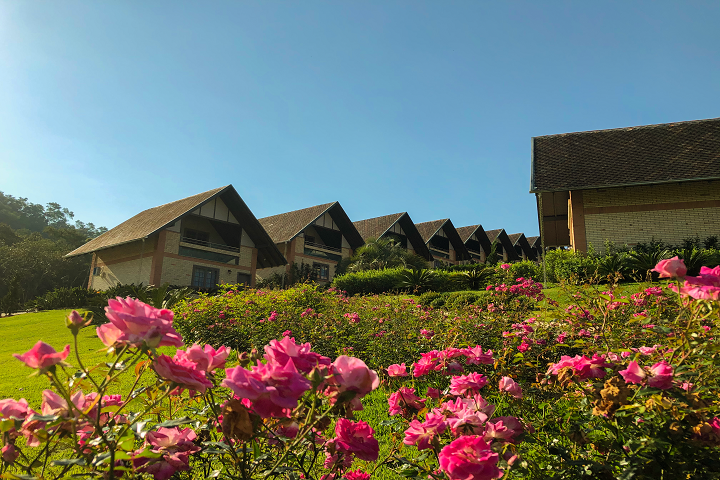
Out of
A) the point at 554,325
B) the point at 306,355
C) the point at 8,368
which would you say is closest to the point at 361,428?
the point at 306,355

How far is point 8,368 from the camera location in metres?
7.53

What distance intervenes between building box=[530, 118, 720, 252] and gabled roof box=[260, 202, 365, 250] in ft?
46.1

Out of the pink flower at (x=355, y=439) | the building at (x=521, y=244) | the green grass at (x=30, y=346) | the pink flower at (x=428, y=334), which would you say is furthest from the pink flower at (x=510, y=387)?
the building at (x=521, y=244)

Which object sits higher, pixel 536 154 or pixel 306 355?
pixel 536 154

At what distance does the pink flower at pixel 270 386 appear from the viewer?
0.95 meters

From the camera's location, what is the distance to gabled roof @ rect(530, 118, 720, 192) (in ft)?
48.2

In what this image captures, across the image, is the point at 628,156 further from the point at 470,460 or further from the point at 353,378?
the point at 353,378

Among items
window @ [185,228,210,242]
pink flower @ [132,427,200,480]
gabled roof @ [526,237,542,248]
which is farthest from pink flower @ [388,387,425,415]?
gabled roof @ [526,237,542,248]

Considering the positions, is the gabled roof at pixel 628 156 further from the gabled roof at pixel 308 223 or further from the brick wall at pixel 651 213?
the gabled roof at pixel 308 223

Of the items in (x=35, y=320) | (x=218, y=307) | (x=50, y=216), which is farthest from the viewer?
(x=50, y=216)

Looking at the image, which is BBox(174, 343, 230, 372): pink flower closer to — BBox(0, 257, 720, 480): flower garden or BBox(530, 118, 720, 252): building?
BBox(0, 257, 720, 480): flower garden

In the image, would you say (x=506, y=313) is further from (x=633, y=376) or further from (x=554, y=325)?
(x=633, y=376)

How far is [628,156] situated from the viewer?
16.7m

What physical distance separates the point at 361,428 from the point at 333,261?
27.9 metres
